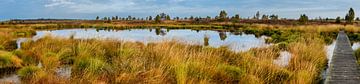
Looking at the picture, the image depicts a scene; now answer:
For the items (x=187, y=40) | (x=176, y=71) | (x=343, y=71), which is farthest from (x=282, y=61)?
(x=176, y=71)

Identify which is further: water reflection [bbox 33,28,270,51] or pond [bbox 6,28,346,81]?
water reflection [bbox 33,28,270,51]

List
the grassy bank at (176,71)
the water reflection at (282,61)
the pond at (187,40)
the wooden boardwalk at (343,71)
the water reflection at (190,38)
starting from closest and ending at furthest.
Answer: the grassy bank at (176,71) → the wooden boardwalk at (343,71) → the water reflection at (282,61) → the pond at (187,40) → the water reflection at (190,38)

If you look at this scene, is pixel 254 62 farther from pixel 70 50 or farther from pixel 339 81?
pixel 70 50

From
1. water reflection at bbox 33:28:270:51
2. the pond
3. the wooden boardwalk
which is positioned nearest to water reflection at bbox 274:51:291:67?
the pond

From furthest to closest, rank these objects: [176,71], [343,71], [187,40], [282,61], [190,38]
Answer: [190,38] < [187,40] < [282,61] < [343,71] < [176,71]

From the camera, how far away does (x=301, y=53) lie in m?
9.70

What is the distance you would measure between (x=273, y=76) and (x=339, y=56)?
4677 mm

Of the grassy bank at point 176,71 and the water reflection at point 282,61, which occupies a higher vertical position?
the grassy bank at point 176,71

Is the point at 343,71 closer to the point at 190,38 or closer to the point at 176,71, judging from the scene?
the point at 176,71

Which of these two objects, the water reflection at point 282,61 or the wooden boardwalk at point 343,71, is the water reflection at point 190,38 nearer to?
the water reflection at point 282,61

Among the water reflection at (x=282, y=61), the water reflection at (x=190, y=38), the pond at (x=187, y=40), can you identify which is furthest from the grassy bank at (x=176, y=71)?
the water reflection at (x=190, y=38)

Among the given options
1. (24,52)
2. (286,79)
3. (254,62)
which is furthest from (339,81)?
(24,52)

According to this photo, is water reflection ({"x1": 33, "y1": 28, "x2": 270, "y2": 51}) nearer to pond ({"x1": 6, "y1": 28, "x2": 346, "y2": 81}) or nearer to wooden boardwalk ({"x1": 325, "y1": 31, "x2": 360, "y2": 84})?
pond ({"x1": 6, "y1": 28, "x2": 346, "y2": 81})

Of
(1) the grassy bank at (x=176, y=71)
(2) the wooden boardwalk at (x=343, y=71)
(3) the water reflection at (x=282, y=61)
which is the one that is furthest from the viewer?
(3) the water reflection at (x=282, y=61)
